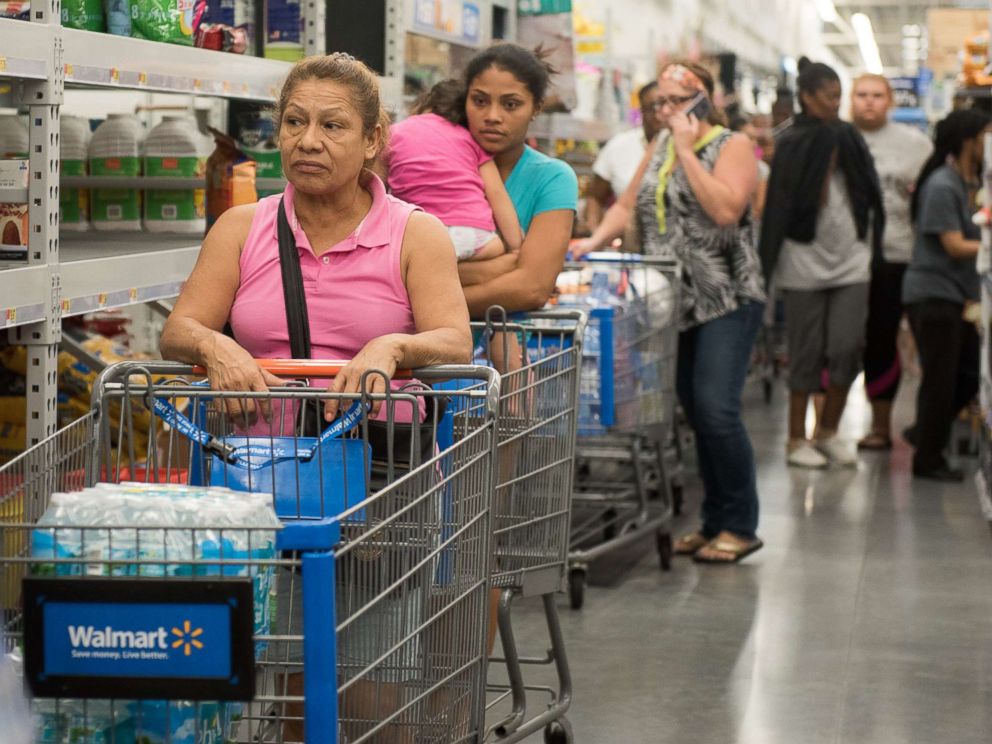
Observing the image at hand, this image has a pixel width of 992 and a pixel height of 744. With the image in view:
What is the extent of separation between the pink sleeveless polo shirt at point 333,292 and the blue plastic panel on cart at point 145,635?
3.08ft

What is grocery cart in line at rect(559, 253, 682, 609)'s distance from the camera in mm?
4824

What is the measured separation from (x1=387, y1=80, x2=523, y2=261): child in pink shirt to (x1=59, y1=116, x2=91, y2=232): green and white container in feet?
4.14

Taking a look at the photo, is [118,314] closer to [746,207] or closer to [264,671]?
[746,207]

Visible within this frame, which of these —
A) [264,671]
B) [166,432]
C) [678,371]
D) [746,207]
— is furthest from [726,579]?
[264,671]

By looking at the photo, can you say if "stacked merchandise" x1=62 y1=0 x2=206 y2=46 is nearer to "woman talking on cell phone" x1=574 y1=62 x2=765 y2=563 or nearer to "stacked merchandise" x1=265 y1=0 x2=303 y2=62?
"stacked merchandise" x1=265 y1=0 x2=303 y2=62

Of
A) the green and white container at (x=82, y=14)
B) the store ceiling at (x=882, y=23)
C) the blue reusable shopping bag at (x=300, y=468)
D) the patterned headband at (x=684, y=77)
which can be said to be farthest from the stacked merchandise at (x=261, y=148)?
the store ceiling at (x=882, y=23)

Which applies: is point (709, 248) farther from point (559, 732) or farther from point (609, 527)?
point (559, 732)

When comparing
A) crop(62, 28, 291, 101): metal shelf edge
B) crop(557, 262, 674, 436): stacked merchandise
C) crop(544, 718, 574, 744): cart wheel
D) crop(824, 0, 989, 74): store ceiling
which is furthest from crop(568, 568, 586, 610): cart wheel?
crop(824, 0, 989, 74): store ceiling

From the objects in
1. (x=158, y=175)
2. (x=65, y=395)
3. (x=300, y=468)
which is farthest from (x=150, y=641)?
(x=158, y=175)

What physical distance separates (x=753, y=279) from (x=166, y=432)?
2.07 meters

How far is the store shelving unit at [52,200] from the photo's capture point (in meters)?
3.08

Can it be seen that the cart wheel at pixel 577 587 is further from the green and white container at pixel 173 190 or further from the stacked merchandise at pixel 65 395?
the green and white container at pixel 173 190

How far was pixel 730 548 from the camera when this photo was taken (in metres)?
5.49

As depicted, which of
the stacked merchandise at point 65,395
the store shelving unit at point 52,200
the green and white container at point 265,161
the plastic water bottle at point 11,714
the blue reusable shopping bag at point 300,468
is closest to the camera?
the plastic water bottle at point 11,714
